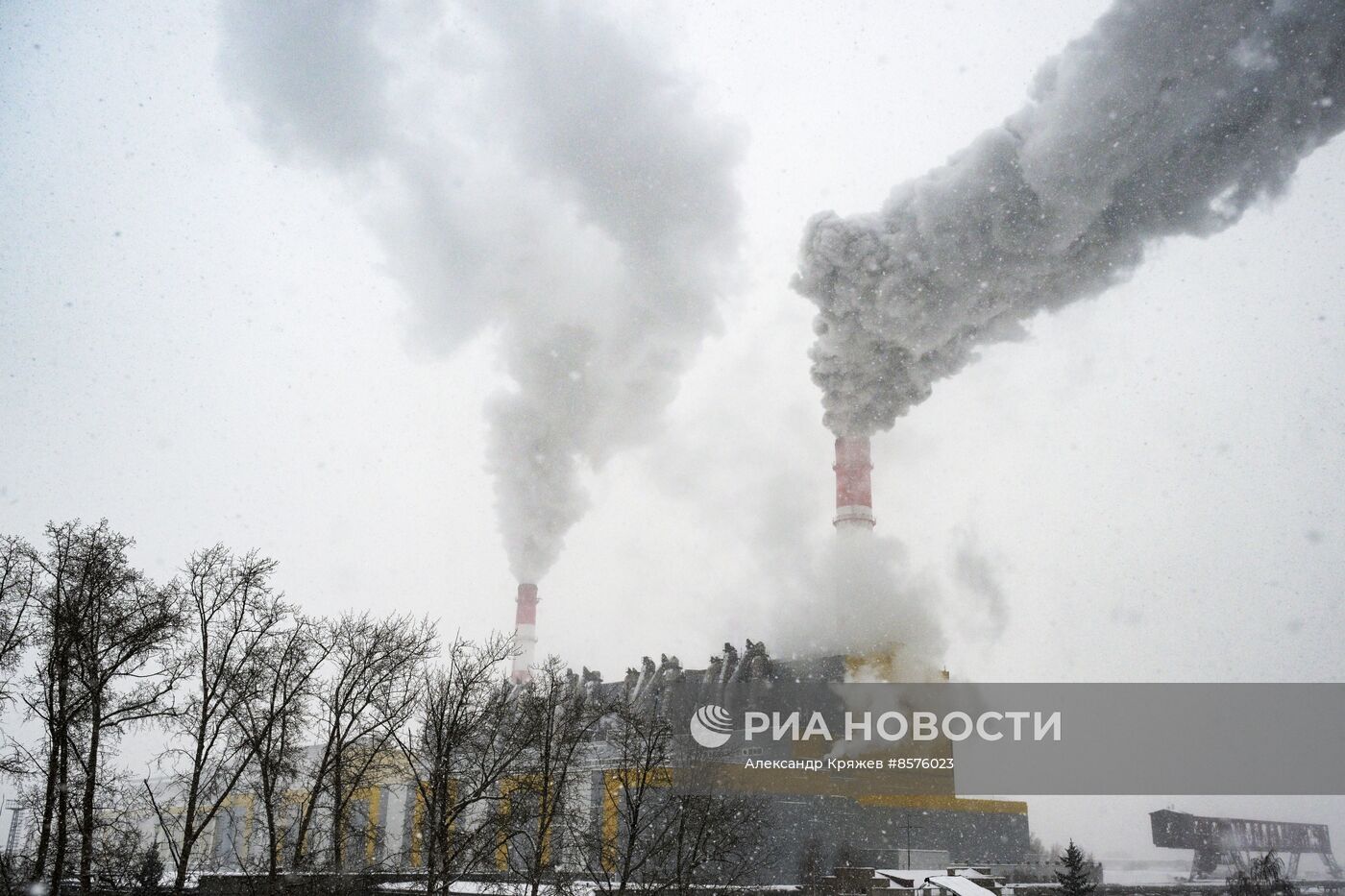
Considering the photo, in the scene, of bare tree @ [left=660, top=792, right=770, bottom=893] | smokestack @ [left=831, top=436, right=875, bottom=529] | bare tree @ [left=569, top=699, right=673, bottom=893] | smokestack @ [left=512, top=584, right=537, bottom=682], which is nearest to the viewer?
bare tree @ [left=660, top=792, right=770, bottom=893]

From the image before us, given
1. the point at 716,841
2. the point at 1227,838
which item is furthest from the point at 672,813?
the point at 1227,838

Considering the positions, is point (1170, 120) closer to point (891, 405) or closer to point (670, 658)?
point (891, 405)

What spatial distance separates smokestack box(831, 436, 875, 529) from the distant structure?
27.9m

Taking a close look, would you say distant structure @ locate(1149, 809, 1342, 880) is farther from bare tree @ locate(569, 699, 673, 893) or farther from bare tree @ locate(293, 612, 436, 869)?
bare tree @ locate(293, 612, 436, 869)

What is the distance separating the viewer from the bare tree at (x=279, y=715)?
17.0m

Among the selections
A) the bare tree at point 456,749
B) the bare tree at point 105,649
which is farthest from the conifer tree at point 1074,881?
the bare tree at point 105,649

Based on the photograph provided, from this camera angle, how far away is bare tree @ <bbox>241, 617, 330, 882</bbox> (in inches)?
669

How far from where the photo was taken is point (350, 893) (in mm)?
20891

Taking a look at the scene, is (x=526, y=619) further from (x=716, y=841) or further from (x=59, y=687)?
(x=59, y=687)

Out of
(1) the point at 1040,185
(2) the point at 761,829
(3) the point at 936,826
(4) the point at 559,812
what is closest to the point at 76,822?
(4) the point at 559,812

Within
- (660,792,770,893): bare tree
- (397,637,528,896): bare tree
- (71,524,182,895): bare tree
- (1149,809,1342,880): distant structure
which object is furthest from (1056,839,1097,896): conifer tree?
(71,524,182,895): bare tree

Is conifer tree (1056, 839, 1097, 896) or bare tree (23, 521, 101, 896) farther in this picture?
conifer tree (1056, 839, 1097, 896)

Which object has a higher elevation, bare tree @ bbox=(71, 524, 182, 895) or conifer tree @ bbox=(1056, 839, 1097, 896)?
bare tree @ bbox=(71, 524, 182, 895)

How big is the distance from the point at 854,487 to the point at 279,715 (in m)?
31.3
